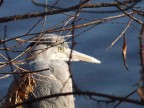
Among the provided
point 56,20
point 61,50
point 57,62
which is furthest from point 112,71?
point 57,62

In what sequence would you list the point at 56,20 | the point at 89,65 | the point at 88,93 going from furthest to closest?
the point at 89,65 → the point at 56,20 → the point at 88,93

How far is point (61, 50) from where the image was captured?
495 cm

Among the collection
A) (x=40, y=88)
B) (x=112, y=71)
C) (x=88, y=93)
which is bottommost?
(x=112, y=71)

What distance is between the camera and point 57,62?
14.3 feet

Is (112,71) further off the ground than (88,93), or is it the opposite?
(88,93)

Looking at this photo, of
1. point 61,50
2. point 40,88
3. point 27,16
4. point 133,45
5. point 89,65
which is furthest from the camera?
point 89,65

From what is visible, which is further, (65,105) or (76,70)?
(76,70)

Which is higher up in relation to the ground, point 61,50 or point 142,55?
point 142,55

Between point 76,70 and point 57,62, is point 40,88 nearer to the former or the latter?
point 57,62

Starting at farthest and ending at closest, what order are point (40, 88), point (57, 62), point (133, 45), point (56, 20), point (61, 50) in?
point (133, 45) → point (56, 20) → point (61, 50) → point (57, 62) → point (40, 88)

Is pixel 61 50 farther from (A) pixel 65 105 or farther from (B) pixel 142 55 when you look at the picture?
(B) pixel 142 55

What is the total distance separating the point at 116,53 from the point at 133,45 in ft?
0.93

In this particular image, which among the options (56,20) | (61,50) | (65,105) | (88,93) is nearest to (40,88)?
(65,105)

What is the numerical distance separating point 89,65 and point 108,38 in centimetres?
55
